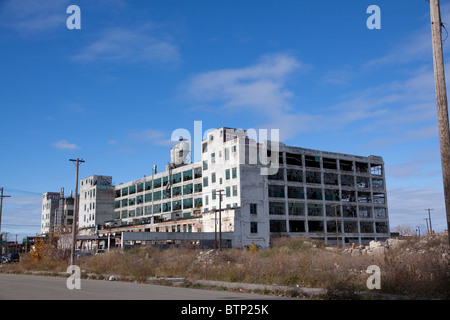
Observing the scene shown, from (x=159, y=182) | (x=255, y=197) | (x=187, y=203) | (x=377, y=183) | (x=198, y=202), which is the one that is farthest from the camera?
(x=159, y=182)

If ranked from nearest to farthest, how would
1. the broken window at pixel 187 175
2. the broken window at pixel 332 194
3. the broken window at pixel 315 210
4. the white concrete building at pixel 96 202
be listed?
the broken window at pixel 315 210 < the broken window at pixel 332 194 < the broken window at pixel 187 175 < the white concrete building at pixel 96 202

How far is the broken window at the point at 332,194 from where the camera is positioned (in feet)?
258

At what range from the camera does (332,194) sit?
79312 millimetres

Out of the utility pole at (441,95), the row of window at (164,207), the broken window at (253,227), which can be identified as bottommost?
the broken window at (253,227)

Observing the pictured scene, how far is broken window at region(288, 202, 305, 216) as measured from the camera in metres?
73.1

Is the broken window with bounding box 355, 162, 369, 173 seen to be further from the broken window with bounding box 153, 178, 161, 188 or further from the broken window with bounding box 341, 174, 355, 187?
the broken window with bounding box 153, 178, 161, 188

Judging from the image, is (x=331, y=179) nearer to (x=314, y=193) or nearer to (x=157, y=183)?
(x=314, y=193)

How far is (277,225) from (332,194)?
15.4 m

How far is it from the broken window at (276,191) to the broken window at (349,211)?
1546cm

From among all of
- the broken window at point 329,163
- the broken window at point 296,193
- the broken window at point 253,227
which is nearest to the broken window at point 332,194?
the broken window at point 329,163

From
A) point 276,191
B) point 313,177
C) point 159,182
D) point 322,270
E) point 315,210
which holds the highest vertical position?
point 159,182

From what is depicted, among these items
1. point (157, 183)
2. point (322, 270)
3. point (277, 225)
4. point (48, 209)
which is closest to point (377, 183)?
point (277, 225)

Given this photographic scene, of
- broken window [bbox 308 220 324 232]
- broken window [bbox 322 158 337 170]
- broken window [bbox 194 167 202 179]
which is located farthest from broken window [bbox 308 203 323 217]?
broken window [bbox 194 167 202 179]

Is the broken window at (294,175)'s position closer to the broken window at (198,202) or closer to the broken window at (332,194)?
the broken window at (332,194)
